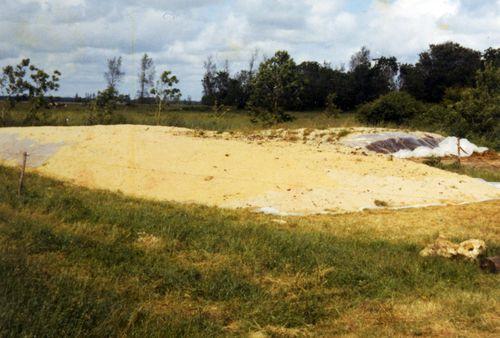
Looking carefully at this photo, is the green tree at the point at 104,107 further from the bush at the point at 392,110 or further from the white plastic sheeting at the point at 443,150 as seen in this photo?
the bush at the point at 392,110

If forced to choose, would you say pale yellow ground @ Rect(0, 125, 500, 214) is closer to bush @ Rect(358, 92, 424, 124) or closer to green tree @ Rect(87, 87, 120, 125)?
green tree @ Rect(87, 87, 120, 125)

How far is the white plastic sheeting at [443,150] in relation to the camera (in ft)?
55.1

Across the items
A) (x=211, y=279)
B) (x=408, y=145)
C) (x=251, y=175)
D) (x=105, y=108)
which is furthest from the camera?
(x=105, y=108)

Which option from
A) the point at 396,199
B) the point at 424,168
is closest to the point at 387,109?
the point at 424,168

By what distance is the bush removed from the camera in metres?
27.9

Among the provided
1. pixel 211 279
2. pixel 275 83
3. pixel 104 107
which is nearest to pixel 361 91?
pixel 275 83

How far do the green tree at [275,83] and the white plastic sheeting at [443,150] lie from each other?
34.8 feet

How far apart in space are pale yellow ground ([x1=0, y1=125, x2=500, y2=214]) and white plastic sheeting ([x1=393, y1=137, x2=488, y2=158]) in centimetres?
407

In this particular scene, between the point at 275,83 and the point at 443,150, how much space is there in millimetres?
13499

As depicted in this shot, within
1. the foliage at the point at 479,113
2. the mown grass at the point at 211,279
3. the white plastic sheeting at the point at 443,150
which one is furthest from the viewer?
the foliage at the point at 479,113

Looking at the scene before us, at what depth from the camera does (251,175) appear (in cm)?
1102

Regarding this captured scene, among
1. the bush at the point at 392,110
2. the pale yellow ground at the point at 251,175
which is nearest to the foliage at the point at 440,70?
the bush at the point at 392,110

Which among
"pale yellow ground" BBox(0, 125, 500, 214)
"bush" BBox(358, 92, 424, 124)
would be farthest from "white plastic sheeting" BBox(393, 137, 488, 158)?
"bush" BBox(358, 92, 424, 124)

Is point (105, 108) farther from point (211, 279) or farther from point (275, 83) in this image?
point (211, 279)
